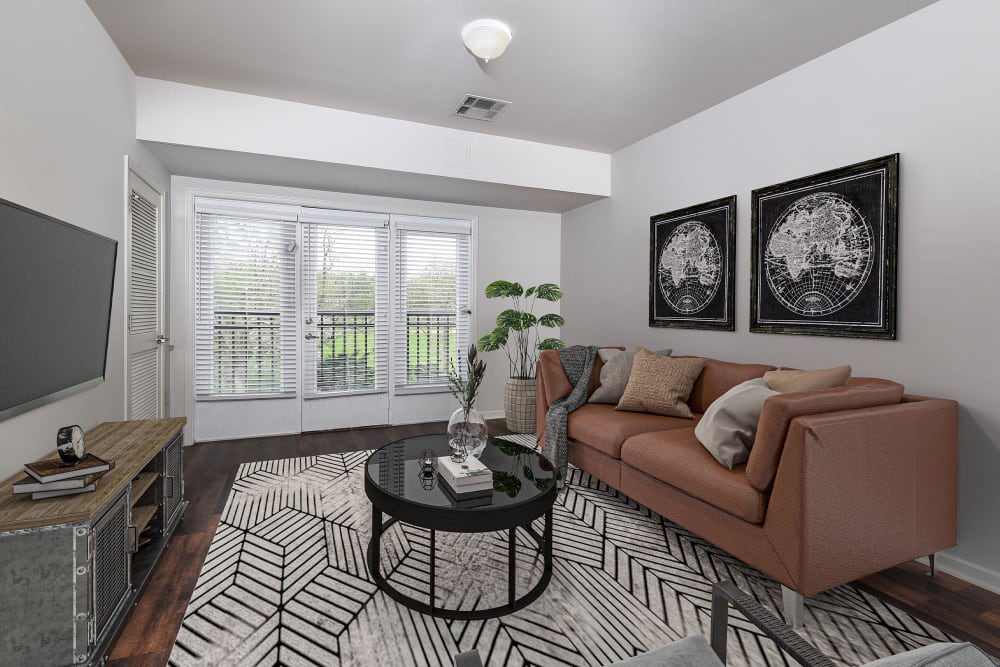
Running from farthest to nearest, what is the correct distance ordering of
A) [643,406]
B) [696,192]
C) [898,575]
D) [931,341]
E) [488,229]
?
[488,229] → [696,192] → [643,406] → [931,341] → [898,575]

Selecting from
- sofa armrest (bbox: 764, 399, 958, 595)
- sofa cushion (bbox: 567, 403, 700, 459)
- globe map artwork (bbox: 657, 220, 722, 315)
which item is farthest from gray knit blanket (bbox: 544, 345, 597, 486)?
sofa armrest (bbox: 764, 399, 958, 595)

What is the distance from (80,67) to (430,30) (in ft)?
5.51

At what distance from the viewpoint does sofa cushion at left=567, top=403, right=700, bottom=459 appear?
2856mm

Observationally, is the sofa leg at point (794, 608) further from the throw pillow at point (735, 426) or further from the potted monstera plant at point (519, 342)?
the potted monstera plant at point (519, 342)

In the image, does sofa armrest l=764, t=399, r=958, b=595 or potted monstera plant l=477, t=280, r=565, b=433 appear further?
potted monstera plant l=477, t=280, r=565, b=433

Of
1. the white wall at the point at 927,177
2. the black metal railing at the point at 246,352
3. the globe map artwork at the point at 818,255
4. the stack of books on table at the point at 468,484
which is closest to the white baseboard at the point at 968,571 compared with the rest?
the white wall at the point at 927,177

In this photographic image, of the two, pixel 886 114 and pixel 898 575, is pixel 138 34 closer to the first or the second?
pixel 886 114

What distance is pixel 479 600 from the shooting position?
201 cm

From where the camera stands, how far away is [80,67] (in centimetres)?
238

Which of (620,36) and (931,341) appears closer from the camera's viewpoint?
(931,341)

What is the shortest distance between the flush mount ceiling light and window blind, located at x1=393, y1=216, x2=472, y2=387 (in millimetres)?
2434

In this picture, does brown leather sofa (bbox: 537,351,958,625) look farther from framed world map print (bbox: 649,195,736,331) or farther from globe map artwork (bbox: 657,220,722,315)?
globe map artwork (bbox: 657,220,722,315)

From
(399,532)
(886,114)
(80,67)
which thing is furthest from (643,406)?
(80,67)

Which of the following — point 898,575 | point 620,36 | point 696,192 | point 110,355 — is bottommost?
point 898,575
